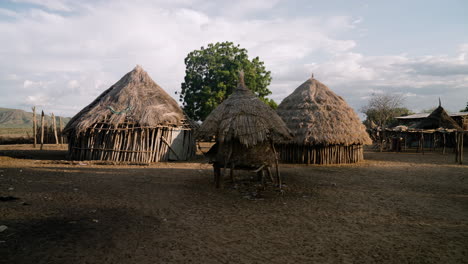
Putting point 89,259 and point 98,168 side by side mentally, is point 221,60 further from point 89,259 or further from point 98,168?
point 89,259

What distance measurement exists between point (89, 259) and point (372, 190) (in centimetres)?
794

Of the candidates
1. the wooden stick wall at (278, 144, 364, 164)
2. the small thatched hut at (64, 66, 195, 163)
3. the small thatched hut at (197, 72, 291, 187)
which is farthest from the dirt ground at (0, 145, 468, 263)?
the wooden stick wall at (278, 144, 364, 164)

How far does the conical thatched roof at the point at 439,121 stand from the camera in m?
24.9

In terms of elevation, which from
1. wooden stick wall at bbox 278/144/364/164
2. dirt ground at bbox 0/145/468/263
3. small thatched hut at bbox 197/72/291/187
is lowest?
dirt ground at bbox 0/145/468/263

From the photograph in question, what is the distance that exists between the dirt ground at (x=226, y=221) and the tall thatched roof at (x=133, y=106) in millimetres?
4788

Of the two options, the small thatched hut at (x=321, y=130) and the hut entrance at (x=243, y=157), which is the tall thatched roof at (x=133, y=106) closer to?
the small thatched hut at (x=321, y=130)

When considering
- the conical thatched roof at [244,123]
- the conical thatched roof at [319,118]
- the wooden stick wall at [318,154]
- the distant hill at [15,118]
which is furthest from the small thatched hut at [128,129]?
the distant hill at [15,118]

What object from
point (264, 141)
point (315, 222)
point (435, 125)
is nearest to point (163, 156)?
point (264, 141)

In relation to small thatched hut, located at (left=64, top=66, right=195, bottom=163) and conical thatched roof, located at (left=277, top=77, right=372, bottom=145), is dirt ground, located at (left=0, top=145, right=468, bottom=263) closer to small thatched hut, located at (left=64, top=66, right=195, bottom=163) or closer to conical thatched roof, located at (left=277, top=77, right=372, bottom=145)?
small thatched hut, located at (left=64, top=66, right=195, bottom=163)

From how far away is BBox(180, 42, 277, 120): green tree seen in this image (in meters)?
25.4

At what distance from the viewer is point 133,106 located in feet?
50.1

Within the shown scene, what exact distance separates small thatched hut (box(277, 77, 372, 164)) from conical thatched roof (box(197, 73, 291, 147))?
6186 mm

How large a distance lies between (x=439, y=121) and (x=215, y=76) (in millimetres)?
20004

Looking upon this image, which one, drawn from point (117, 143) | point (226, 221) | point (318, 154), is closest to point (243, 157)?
point (226, 221)
